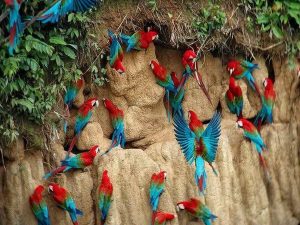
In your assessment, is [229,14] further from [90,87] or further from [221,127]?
[90,87]

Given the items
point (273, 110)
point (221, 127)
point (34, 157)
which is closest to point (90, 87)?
point (34, 157)

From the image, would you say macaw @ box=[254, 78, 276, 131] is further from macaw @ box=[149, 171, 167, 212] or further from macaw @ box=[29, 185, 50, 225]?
macaw @ box=[29, 185, 50, 225]

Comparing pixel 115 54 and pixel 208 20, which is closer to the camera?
pixel 115 54

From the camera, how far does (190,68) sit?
21.7 feet

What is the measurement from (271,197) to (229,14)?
1.72 meters

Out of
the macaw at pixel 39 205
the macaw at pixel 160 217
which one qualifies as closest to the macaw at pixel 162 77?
the macaw at pixel 160 217

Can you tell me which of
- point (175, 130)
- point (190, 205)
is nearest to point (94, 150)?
point (175, 130)

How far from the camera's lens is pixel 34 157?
237 inches

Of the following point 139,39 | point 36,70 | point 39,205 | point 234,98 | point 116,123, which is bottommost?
point 39,205

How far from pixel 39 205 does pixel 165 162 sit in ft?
3.94

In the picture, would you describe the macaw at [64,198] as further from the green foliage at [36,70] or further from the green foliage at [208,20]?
the green foliage at [208,20]

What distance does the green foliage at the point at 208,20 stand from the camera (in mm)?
6742

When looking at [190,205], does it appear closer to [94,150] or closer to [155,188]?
Answer: [155,188]

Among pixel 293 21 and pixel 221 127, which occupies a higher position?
pixel 293 21
